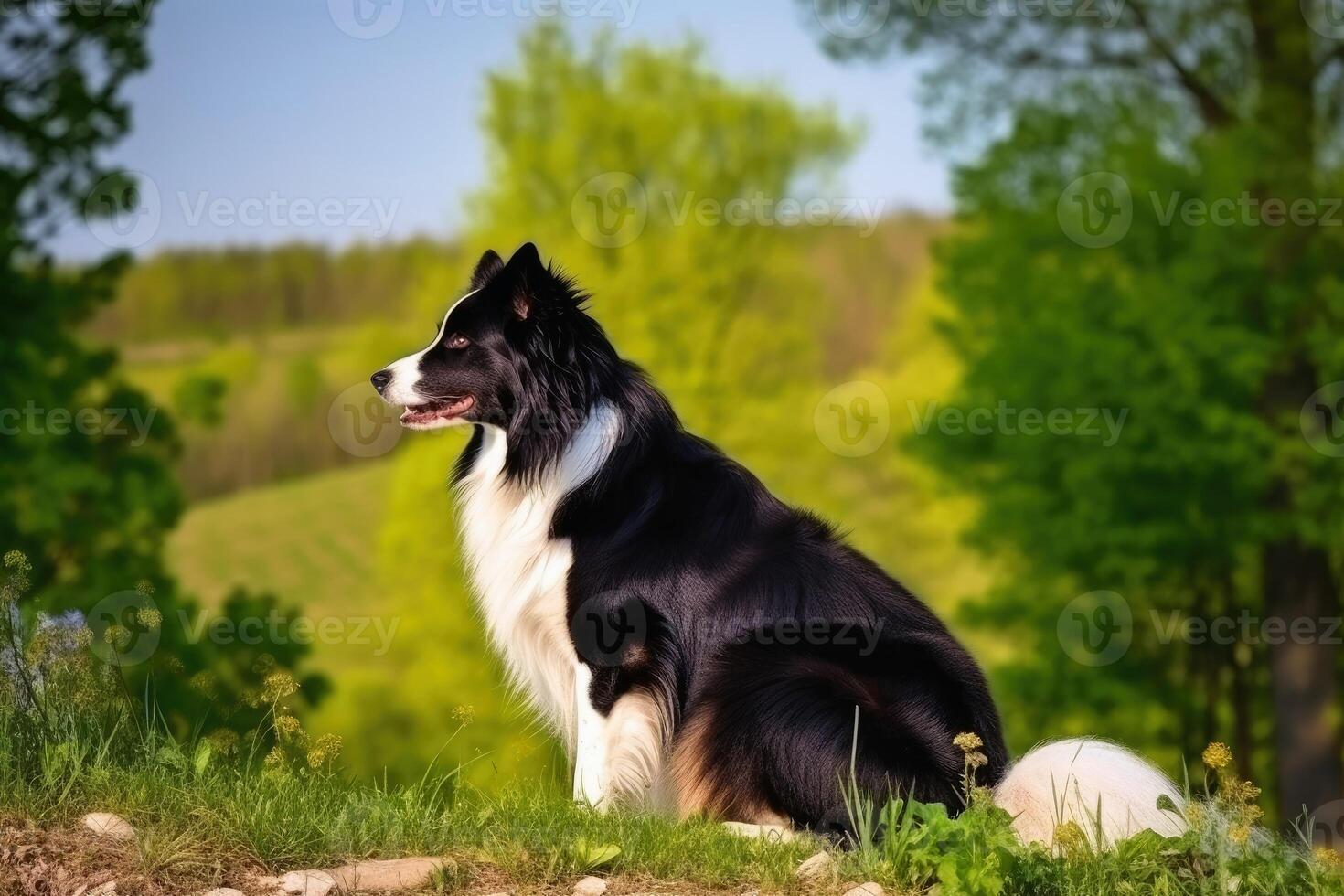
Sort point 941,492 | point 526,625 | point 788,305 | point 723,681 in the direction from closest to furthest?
1. point 723,681
2. point 526,625
3. point 941,492
4. point 788,305

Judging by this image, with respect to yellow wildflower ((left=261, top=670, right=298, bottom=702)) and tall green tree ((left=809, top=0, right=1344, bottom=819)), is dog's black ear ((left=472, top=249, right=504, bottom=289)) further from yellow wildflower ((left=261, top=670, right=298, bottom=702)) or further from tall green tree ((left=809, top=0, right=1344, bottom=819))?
tall green tree ((left=809, top=0, right=1344, bottom=819))

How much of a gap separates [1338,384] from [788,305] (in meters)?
12.8

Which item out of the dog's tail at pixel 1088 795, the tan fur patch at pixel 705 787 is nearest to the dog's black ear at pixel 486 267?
the tan fur patch at pixel 705 787

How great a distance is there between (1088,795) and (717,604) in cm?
165

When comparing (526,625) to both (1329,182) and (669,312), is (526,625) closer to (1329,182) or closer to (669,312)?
(1329,182)

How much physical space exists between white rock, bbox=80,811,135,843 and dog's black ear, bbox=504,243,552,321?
2645 mm

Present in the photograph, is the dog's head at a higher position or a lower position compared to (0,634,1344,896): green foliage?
higher

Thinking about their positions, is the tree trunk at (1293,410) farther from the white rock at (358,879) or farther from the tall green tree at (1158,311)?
the white rock at (358,879)

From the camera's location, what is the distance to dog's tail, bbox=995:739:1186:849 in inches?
206

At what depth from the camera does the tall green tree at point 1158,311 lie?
16797 millimetres

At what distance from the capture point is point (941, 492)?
69.6ft

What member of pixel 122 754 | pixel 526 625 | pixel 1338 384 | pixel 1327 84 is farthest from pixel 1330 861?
pixel 1327 84

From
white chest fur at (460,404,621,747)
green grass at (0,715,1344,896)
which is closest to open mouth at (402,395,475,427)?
white chest fur at (460,404,621,747)

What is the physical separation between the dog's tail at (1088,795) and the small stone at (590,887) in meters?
1.56
